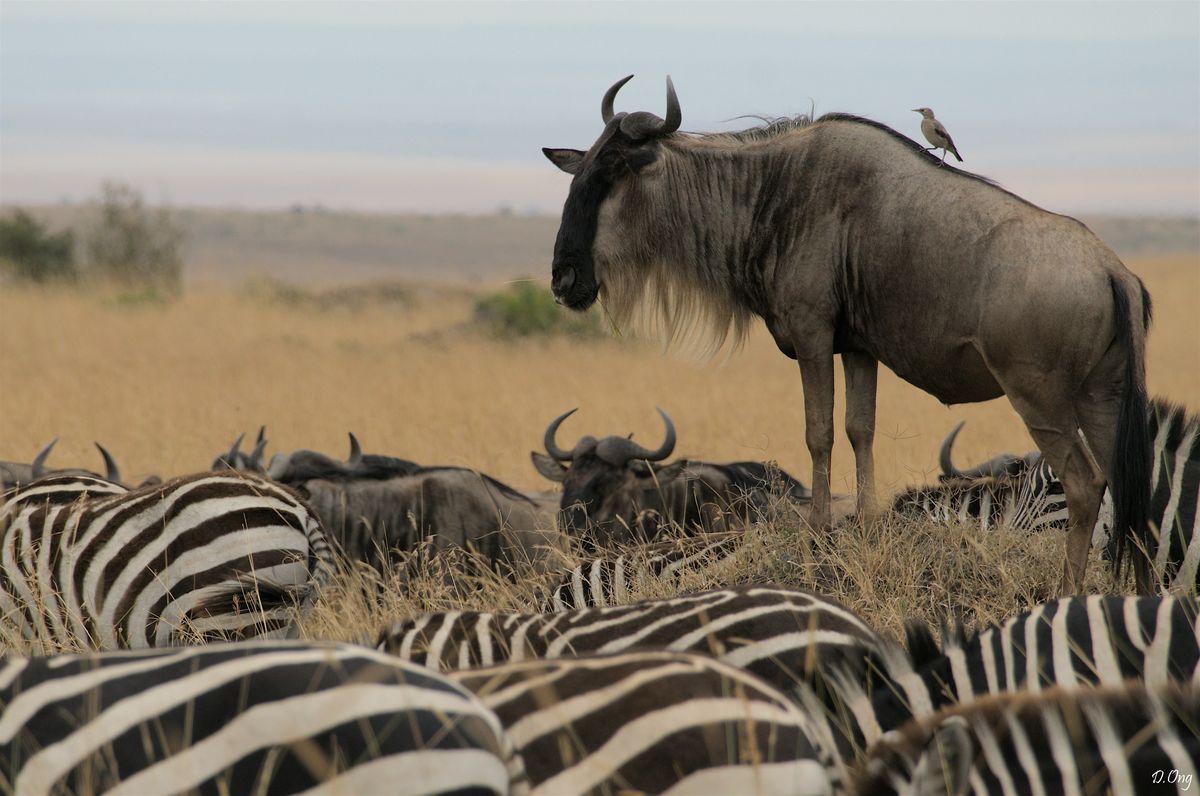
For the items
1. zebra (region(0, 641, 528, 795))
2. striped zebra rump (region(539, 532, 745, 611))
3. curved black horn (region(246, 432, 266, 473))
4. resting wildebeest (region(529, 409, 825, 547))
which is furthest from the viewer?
curved black horn (region(246, 432, 266, 473))

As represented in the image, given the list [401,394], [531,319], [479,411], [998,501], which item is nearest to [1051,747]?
[998,501]

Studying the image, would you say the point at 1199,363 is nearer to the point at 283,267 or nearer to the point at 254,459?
the point at 254,459

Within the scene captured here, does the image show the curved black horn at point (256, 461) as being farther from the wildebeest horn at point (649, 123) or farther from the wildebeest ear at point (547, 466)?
Answer: the wildebeest horn at point (649, 123)

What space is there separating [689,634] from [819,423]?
2218 millimetres

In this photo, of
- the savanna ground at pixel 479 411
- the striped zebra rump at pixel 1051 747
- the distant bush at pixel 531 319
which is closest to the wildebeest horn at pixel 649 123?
the savanna ground at pixel 479 411

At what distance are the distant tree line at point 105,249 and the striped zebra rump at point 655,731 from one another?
28.2m

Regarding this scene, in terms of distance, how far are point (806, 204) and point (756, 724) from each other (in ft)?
11.3

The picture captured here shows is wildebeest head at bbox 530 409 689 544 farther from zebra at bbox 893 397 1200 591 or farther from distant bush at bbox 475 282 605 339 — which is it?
distant bush at bbox 475 282 605 339

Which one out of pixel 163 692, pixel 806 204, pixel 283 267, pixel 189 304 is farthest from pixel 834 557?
pixel 283 267

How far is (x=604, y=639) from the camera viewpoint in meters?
3.46

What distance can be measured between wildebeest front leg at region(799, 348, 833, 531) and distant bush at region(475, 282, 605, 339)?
1607 centimetres

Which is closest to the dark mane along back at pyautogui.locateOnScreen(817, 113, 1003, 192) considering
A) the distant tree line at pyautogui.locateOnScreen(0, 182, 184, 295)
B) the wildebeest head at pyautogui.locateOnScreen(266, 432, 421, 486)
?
the wildebeest head at pyautogui.locateOnScreen(266, 432, 421, 486)

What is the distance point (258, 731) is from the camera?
7.06ft

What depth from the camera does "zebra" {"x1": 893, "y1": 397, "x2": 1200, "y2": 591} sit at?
4.84 meters
